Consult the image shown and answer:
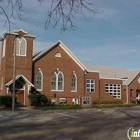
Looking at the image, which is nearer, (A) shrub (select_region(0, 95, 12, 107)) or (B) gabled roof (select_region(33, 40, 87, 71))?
(A) shrub (select_region(0, 95, 12, 107))

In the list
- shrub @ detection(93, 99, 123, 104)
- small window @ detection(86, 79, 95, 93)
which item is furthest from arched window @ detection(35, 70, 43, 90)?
shrub @ detection(93, 99, 123, 104)

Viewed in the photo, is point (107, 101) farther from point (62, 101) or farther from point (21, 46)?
point (21, 46)

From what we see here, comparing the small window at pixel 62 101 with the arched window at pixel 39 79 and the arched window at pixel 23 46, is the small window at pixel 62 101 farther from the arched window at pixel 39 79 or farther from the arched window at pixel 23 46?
the arched window at pixel 23 46

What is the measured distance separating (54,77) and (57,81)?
0.73m

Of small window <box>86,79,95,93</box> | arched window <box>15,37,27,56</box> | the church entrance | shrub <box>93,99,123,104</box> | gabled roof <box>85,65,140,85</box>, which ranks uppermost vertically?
arched window <box>15,37,27,56</box>

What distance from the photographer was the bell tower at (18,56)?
37.0 meters

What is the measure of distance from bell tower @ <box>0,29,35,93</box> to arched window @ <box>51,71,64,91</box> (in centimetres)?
416

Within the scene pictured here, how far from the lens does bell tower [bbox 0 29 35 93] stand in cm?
3697

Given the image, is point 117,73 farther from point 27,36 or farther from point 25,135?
point 25,135

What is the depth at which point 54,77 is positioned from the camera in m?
41.2

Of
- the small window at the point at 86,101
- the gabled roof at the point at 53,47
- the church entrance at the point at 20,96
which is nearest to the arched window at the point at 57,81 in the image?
the gabled roof at the point at 53,47

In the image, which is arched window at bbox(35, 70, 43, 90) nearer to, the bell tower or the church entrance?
the bell tower

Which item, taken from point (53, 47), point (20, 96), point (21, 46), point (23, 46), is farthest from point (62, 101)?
point (21, 46)

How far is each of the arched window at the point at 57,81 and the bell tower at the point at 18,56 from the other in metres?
4.16
